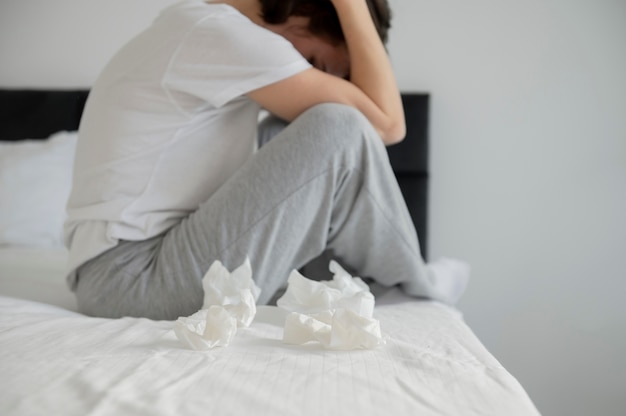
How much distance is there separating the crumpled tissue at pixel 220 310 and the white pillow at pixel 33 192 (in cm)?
108

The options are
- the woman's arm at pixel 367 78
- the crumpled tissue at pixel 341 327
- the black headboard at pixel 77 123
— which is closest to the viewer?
the crumpled tissue at pixel 341 327

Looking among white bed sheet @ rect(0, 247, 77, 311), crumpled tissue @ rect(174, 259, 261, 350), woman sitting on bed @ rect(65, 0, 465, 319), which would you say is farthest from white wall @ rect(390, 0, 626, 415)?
crumpled tissue @ rect(174, 259, 261, 350)

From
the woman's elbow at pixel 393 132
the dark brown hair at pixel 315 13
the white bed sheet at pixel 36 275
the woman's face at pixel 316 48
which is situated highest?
the dark brown hair at pixel 315 13

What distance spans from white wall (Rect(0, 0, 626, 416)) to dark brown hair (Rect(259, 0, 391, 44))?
92 centimetres

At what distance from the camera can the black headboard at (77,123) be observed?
2.13 metres

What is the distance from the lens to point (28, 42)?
2.39 metres

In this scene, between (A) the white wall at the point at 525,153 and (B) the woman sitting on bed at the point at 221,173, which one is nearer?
(B) the woman sitting on bed at the point at 221,173

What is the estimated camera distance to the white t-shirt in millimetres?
1086

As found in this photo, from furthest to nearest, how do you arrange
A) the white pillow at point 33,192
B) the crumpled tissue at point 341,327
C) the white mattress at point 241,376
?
1. the white pillow at point 33,192
2. the crumpled tissue at point 341,327
3. the white mattress at point 241,376

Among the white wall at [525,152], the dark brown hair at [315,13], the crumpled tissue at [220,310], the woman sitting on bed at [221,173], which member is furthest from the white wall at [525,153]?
the crumpled tissue at [220,310]

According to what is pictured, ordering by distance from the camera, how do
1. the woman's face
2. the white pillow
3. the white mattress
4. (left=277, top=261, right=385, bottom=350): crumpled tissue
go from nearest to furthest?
the white mattress < (left=277, top=261, right=385, bottom=350): crumpled tissue < the woman's face < the white pillow

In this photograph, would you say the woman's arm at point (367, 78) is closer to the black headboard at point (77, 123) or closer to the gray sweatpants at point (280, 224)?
the gray sweatpants at point (280, 224)

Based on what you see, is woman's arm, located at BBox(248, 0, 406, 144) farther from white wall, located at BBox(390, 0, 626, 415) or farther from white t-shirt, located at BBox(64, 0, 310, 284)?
→ white wall, located at BBox(390, 0, 626, 415)

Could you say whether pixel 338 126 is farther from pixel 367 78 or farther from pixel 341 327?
pixel 341 327
